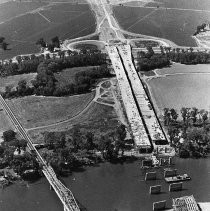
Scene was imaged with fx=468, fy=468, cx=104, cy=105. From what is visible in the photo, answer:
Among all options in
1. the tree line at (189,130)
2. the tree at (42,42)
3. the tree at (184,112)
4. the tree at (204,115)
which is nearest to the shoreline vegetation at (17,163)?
the tree line at (189,130)

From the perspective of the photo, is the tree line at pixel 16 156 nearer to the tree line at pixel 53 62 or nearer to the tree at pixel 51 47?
the tree line at pixel 53 62

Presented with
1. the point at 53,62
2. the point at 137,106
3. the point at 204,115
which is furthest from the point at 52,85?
the point at 204,115

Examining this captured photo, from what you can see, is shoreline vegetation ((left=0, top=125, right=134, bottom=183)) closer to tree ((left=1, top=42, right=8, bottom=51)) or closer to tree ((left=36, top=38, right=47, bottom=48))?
tree ((left=36, top=38, right=47, bottom=48))

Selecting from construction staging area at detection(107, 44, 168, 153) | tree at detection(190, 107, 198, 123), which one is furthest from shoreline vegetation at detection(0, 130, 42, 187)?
tree at detection(190, 107, 198, 123)

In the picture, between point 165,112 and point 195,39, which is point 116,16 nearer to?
point 195,39

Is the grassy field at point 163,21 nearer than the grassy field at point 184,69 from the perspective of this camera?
No

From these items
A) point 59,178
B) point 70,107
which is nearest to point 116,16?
point 70,107
